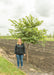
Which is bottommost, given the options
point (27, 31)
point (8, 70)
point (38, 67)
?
point (38, 67)

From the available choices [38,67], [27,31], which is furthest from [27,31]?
[38,67]

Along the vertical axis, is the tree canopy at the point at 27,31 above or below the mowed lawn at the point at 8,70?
above

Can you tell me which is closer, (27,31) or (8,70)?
(8,70)

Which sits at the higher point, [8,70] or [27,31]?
[27,31]

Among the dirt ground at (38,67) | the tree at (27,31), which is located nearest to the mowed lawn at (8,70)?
the dirt ground at (38,67)

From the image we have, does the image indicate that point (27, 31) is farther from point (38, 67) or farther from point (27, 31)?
point (38, 67)

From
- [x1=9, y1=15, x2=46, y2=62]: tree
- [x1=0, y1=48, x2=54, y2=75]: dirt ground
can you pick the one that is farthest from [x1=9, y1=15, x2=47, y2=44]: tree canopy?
[x1=0, y1=48, x2=54, y2=75]: dirt ground

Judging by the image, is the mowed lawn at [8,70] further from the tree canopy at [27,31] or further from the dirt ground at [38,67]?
the tree canopy at [27,31]

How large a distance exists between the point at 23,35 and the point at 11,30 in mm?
1232

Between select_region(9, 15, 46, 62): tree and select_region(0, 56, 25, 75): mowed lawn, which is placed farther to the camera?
select_region(9, 15, 46, 62): tree

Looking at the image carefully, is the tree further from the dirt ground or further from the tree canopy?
the dirt ground

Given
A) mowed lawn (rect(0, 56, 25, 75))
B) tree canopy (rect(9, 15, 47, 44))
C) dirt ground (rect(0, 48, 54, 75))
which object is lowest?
dirt ground (rect(0, 48, 54, 75))

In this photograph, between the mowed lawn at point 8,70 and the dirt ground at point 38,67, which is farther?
the dirt ground at point 38,67

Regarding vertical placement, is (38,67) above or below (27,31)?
below
